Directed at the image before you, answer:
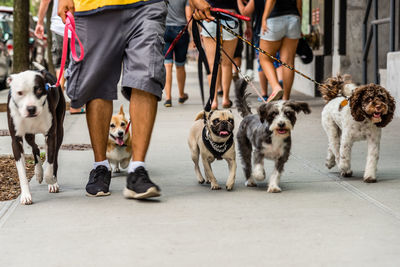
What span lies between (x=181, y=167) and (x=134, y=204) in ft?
5.62

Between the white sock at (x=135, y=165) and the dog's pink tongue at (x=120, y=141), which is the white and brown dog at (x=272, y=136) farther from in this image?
the dog's pink tongue at (x=120, y=141)

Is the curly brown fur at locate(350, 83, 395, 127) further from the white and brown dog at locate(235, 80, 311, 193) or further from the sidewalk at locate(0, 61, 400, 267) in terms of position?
the sidewalk at locate(0, 61, 400, 267)

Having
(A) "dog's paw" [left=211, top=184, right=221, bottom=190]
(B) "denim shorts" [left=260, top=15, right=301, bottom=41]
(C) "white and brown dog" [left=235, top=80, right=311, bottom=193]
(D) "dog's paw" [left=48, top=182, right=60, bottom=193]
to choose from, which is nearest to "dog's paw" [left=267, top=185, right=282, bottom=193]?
(C) "white and brown dog" [left=235, top=80, right=311, bottom=193]

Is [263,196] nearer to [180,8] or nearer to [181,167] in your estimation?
[181,167]

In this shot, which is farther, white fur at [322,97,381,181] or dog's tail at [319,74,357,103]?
dog's tail at [319,74,357,103]

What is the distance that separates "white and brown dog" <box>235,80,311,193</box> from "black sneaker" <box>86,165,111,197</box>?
1.16 m

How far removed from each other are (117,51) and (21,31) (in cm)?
859

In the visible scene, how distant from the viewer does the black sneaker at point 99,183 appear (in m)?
5.46

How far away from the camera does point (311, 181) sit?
236 inches

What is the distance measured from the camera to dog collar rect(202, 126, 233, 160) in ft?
18.7

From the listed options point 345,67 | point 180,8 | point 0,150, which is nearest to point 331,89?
point 0,150

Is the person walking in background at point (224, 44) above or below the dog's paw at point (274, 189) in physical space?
above

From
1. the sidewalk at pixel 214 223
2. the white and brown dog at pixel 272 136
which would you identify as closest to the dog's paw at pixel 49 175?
the sidewalk at pixel 214 223

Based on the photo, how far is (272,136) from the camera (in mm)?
5559
